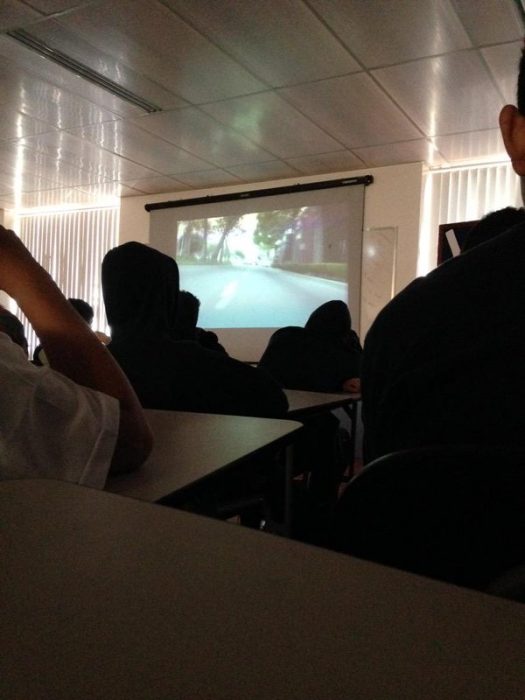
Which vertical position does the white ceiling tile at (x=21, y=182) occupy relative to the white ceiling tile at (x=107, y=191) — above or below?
above

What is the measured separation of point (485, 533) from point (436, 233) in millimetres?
4445

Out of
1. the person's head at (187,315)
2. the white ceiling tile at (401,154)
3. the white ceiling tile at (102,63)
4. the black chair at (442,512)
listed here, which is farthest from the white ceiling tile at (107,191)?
the black chair at (442,512)

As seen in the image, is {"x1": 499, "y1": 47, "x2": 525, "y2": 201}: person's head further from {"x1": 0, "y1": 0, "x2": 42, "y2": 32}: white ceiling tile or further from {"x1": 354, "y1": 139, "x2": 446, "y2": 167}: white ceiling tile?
{"x1": 354, "y1": 139, "x2": 446, "y2": 167}: white ceiling tile

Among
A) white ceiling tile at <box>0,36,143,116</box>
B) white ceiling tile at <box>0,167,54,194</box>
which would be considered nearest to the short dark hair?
white ceiling tile at <box>0,36,143,116</box>

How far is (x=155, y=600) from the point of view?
1.05 feet

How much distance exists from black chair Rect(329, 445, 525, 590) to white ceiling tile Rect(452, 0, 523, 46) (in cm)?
262

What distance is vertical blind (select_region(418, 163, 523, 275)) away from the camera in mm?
4402

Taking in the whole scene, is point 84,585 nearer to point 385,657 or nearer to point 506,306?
point 385,657

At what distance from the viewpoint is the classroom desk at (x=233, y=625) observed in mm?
245

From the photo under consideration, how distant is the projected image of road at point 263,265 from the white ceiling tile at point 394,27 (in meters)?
2.08

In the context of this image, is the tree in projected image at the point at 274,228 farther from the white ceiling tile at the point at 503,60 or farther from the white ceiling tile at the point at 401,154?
the white ceiling tile at the point at 503,60

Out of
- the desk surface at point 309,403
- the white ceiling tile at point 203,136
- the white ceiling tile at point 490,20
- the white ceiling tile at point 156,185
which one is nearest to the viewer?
the desk surface at point 309,403

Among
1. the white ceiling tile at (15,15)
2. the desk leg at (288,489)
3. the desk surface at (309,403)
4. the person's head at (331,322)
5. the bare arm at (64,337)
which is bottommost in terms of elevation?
the desk leg at (288,489)

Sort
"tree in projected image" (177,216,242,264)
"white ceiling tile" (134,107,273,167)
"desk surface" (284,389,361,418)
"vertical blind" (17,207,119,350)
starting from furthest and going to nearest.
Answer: "vertical blind" (17,207,119,350)
"tree in projected image" (177,216,242,264)
"white ceiling tile" (134,107,273,167)
"desk surface" (284,389,361,418)
